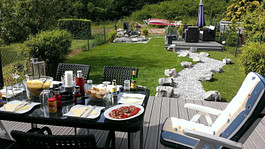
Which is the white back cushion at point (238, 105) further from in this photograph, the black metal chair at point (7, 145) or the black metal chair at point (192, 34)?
the black metal chair at point (192, 34)

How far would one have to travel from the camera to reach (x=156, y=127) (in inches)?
126

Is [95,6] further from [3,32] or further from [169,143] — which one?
[169,143]

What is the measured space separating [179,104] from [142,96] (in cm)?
183

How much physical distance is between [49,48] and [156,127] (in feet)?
11.6

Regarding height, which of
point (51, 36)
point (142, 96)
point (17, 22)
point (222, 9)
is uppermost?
point (222, 9)

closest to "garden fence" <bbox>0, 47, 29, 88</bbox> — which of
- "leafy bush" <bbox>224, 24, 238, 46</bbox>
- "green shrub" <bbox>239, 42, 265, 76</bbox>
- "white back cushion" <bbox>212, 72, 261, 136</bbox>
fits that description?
"white back cushion" <bbox>212, 72, 261, 136</bbox>

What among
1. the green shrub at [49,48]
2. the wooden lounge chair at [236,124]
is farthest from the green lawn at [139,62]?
the wooden lounge chair at [236,124]

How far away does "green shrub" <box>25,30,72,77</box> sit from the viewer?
538cm

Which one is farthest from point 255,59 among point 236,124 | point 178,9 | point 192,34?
point 178,9

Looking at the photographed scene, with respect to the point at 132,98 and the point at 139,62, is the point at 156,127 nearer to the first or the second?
the point at 132,98

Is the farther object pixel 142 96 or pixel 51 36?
pixel 51 36

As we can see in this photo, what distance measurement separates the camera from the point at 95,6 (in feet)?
101

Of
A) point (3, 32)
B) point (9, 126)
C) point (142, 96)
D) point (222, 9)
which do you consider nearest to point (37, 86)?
point (142, 96)

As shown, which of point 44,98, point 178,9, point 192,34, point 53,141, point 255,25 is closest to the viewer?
point 53,141
